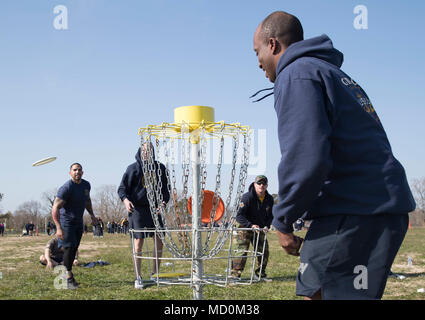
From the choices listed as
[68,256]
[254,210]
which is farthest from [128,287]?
[254,210]

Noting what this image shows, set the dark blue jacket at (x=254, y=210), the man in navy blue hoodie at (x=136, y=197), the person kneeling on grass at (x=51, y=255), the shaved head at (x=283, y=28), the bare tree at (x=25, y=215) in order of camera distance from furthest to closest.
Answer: the bare tree at (x=25, y=215)
the person kneeling on grass at (x=51, y=255)
the dark blue jacket at (x=254, y=210)
the man in navy blue hoodie at (x=136, y=197)
the shaved head at (x=283, y=28)

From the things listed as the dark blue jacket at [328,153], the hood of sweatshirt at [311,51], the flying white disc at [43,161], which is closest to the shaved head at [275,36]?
the hood of sweatshirt at [311,51]

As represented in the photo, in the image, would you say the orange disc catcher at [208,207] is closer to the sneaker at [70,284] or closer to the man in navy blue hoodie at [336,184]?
the man in navy blue hoodie at [336,184]

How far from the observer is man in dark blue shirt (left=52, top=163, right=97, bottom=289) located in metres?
7.55

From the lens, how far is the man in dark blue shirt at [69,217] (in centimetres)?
755

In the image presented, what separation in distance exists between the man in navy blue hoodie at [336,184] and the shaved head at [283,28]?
0.79 feet

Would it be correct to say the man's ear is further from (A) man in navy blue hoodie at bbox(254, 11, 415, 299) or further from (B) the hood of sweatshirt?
(A) man in navy blue hoodie at bbox(254, 11, 415, 299)

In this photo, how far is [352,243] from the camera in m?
1.89

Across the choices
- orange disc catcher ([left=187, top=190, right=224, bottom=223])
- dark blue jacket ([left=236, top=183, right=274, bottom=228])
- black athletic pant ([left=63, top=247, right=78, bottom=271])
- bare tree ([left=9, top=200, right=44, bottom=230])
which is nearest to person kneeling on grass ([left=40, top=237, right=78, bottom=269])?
black athletic pant ([left=63, top=247, right=78, bottom=271])

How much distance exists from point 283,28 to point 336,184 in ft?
2.84
